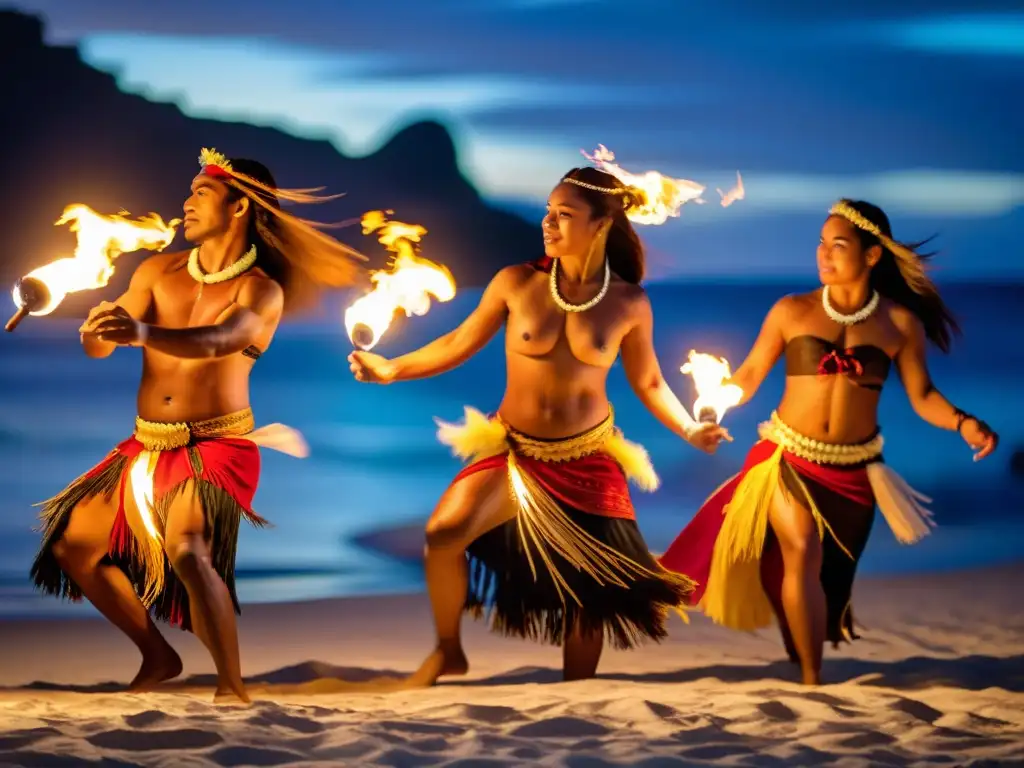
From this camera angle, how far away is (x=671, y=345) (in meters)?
12.7

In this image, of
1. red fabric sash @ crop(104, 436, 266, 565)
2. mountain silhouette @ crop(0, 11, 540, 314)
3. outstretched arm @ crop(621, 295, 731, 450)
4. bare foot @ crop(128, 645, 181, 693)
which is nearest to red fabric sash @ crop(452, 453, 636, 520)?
outstretched arm @ crop(621, 295, 731, 450)

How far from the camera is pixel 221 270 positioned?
197 inches

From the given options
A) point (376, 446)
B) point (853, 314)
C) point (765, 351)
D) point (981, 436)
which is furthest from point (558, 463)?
point (376, 446)

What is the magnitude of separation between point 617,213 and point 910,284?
0.92m

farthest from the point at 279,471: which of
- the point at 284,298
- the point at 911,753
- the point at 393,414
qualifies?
the point at 911,753

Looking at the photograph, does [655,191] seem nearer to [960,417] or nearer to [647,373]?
[647,373]

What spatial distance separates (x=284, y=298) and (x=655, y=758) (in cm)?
176

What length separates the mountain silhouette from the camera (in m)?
8.74

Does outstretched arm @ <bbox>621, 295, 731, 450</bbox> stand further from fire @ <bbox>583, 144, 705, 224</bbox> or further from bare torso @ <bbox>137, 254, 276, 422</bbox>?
bare torso @ <bbox>137, 254, 276, 422</bbox>

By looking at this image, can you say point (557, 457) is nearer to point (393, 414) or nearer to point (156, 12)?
point (156, 12)

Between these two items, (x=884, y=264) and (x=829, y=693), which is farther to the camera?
(x=884, y=264)

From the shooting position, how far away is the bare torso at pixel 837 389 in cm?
512

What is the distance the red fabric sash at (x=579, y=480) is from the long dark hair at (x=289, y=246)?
70 cm

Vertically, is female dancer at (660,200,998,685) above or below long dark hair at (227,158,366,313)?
below
